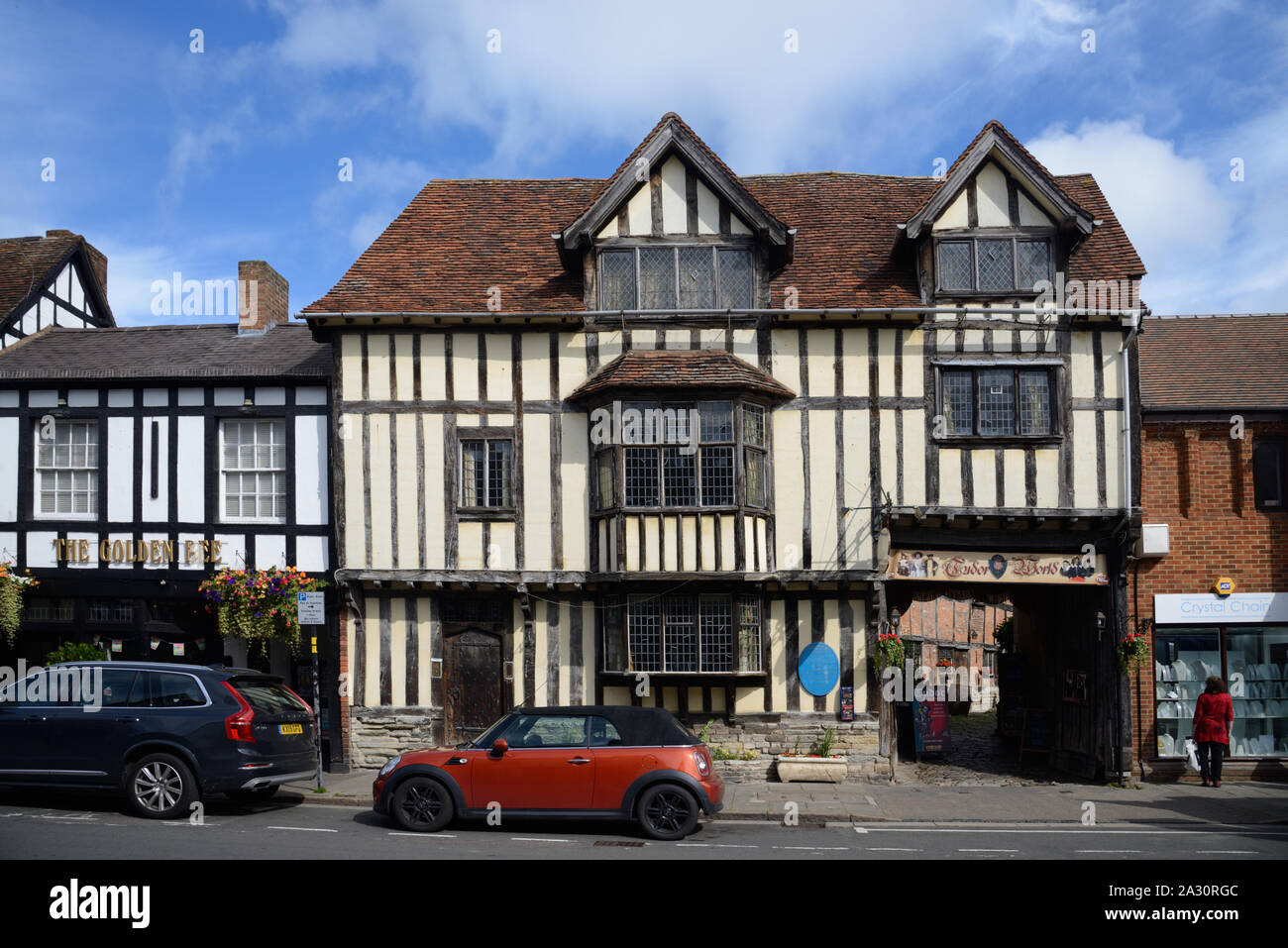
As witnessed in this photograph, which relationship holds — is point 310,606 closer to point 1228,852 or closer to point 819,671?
point 819,671

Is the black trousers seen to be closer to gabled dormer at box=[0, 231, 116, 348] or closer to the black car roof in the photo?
the black car roof

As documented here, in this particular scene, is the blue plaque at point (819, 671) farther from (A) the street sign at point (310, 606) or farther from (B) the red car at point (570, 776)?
(A) the street sign at point (310, 606)

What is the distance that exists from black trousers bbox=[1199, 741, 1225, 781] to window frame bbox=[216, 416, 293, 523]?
14.7 meters

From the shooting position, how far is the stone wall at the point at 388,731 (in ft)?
57.6

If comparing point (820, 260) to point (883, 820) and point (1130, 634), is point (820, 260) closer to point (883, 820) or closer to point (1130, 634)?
point (1130, 634)

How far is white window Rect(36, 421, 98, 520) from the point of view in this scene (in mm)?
18859

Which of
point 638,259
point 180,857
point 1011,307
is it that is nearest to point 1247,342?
point 1011,307

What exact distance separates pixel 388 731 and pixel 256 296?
9.01m

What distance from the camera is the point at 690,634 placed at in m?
17.2

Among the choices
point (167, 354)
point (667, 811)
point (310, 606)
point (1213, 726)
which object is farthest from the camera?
point (167, 354)

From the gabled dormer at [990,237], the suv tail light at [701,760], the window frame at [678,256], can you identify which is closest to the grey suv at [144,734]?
the suv tail light at [701,760]

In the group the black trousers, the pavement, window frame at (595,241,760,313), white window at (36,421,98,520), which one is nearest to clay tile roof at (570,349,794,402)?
window frame at (595,241,760,313)

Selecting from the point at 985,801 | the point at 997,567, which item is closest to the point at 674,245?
the point at 997,567
